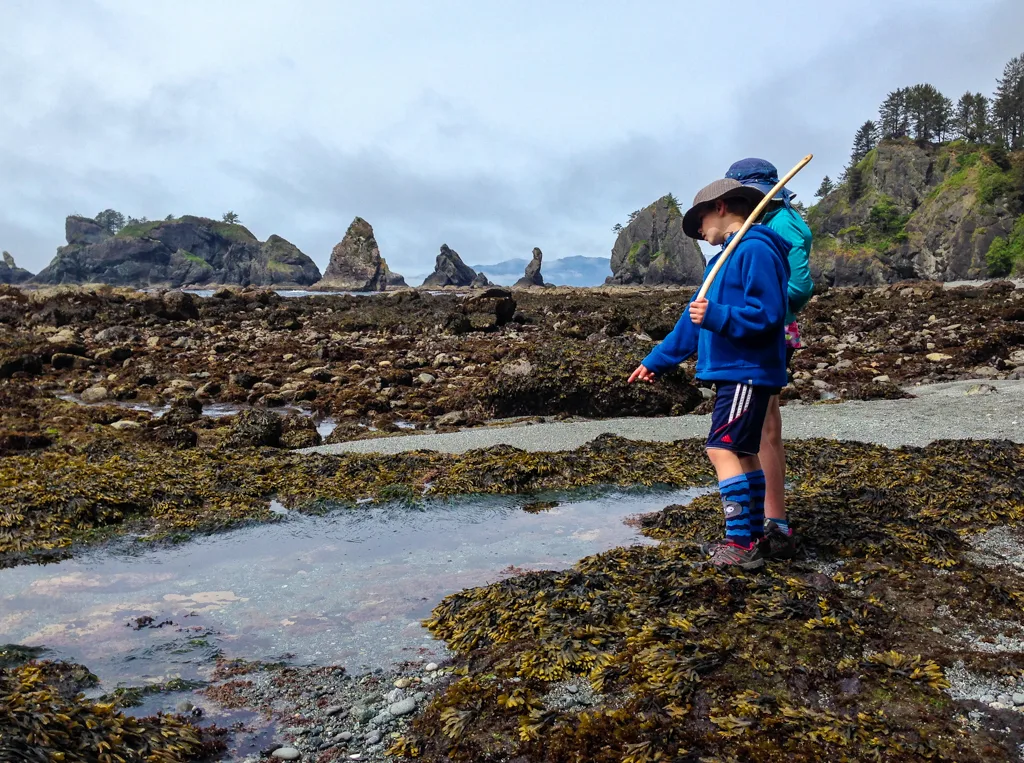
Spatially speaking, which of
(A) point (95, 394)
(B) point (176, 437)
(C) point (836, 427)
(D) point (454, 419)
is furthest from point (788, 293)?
(A) point (95, 394)

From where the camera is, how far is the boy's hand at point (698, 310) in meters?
Answer: 3.66

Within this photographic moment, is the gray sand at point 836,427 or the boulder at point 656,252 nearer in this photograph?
the gray sand at point 836,427

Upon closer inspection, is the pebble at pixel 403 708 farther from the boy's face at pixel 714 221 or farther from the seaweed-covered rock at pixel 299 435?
the seaweed-covered rock at pixel 299 435

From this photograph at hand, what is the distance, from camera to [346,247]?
5187 inches

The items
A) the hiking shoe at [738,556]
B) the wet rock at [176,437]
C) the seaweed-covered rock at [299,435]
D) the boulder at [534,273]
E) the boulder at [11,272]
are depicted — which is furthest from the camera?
the boulder at [11,272]

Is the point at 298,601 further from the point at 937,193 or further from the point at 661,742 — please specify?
the point at 937,193

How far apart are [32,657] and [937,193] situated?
3558 inches

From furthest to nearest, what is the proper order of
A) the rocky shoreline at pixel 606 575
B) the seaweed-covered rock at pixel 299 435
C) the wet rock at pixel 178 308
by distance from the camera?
1. the wet rock at pixel 178 308
2. the seaweed-covered rock at pixel 299 435
3. the rocky shoreline at pixel 606 575

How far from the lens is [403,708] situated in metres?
2.98

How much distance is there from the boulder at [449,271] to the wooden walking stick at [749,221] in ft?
435

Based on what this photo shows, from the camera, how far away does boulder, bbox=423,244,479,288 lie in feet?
448

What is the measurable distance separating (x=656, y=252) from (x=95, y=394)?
116m

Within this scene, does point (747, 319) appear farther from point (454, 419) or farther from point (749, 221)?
point (454, 419)

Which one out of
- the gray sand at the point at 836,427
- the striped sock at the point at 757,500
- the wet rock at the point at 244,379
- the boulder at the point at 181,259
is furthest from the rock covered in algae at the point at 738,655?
the boulder at the point at 181,259
